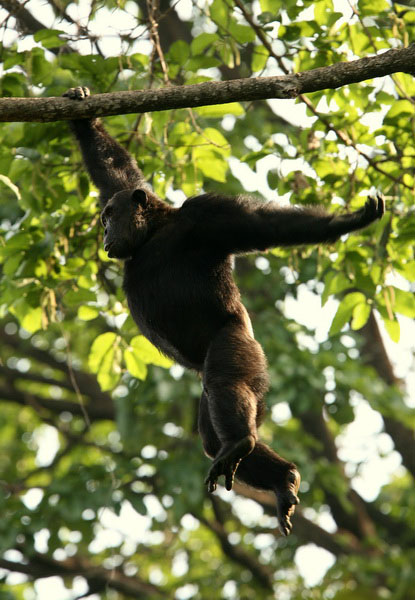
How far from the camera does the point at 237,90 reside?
361 cm

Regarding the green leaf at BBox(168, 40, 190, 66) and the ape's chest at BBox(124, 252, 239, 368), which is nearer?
the ape's chest at BBox(124, 252, 239, 368)

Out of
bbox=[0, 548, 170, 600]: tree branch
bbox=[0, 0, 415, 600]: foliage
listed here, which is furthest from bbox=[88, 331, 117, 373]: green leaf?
bbox=[0, 548, 170, 600]: tree branch


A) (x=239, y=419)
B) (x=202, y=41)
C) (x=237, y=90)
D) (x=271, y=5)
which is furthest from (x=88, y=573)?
(x=237, y=90)

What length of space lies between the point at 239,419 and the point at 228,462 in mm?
276

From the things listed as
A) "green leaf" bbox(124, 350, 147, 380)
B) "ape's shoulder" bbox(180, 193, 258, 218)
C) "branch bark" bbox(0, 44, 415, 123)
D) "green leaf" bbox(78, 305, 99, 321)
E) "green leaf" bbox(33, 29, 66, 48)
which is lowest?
"green leaf" bbox(124, 350, 147, 380)

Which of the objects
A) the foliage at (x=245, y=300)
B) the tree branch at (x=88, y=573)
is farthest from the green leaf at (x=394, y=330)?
the tree branch at (x=88, y=573)

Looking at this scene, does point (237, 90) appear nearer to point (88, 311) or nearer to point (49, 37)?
point (49, 37)

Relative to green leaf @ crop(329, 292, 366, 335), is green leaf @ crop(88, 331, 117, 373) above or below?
below

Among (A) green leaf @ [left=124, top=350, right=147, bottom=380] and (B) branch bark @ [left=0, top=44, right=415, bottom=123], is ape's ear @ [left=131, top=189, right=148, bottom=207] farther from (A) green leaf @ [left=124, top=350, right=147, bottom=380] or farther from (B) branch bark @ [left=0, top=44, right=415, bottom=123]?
(A) green leaf @ [left=124, top=350, right=147, bottom=380]

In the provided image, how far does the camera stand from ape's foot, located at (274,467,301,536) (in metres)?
3.96

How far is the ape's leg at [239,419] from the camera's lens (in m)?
3.61

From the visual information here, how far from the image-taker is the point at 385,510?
1210 centimetres

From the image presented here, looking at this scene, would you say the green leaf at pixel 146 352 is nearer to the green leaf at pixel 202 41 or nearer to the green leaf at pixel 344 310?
the green leaf at pixel 344 310

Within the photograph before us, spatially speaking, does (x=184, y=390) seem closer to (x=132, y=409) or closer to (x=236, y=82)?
(x=132, y=409)
